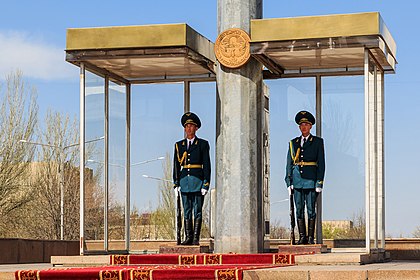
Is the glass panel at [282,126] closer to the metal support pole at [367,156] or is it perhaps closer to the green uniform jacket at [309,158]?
the green uniform jacket at [309,158]

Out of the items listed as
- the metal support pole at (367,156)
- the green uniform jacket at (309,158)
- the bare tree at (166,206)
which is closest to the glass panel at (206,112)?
the bare tree at (166,206)

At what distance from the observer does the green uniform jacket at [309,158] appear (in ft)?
46.7

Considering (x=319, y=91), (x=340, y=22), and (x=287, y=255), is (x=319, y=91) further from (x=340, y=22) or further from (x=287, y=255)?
(x=287, y=255)

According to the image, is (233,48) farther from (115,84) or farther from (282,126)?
(115,84)

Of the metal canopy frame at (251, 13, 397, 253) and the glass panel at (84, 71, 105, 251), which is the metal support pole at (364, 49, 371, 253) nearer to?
the metal canopy frame at (251, 13, 397, 253)

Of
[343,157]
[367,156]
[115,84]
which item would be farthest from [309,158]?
[115,84]

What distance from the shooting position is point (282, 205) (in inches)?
603

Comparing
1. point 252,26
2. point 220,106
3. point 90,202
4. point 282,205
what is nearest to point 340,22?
point 252,26

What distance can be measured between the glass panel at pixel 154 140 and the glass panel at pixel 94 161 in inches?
36.9

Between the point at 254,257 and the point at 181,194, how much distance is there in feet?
6.54

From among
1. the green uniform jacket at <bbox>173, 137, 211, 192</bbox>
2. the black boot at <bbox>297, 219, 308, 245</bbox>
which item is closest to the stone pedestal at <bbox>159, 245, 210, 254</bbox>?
the green uniform jacket at <bbox>173, 137, 211, 192</bbox>

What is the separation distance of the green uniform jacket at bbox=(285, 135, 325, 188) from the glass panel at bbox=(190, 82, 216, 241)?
146 cm

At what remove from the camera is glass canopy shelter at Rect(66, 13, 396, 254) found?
44.4ft

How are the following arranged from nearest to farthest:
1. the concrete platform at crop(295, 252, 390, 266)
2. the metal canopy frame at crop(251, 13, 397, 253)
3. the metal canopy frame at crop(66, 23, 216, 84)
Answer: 1. the concrete platform at crop(295, 252, 390, 266)
2. the metal canopy frame at crop(251, 13, 397, 253)
3. the metal canopy frame at crop(66, 23, 216, 84)
